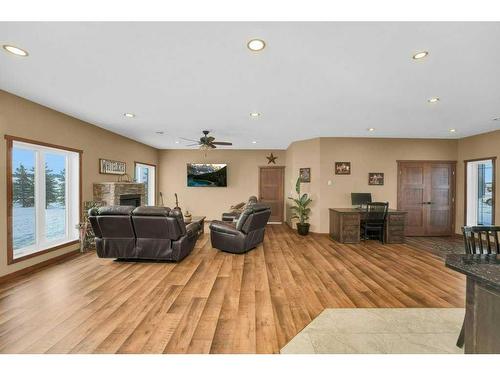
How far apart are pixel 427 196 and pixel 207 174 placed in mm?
6873

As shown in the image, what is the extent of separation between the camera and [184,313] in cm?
227

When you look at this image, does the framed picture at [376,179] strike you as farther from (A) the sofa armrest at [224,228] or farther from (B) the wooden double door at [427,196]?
(A) the sofa armrest at [224,228]

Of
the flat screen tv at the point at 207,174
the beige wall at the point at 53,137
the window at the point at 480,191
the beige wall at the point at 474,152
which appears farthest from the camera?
the flat screen tv at the point at 207,174

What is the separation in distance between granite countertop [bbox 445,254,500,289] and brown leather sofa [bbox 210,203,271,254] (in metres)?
3.01

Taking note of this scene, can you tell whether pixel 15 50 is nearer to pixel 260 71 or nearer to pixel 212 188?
pixel 260 71

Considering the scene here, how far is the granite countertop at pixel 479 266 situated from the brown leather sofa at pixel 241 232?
3.01m

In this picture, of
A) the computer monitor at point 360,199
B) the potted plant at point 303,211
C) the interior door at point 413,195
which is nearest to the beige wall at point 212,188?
the potted plant at point 303,211

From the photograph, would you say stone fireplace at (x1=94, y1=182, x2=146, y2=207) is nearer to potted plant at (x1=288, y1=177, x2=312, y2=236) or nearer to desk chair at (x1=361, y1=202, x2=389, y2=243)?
potted plant at (x1=288, y1=177, x2=312, y2=236)

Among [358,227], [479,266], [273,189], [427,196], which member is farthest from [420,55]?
[273,189]

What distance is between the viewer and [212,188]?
322 inches

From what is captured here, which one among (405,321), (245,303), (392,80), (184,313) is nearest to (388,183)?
(392,80)

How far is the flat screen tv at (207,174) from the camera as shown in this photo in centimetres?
799

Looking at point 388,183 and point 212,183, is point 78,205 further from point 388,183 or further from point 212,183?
point 388,183

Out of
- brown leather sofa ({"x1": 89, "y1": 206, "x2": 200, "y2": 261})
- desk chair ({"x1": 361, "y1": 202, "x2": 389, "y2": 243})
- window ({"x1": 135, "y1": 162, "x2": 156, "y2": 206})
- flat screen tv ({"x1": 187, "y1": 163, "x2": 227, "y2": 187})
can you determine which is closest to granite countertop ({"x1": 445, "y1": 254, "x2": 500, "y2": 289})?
brown leather sofa ({"x1": 89, "y1": 206, "x2": 200, "y2": 261})
